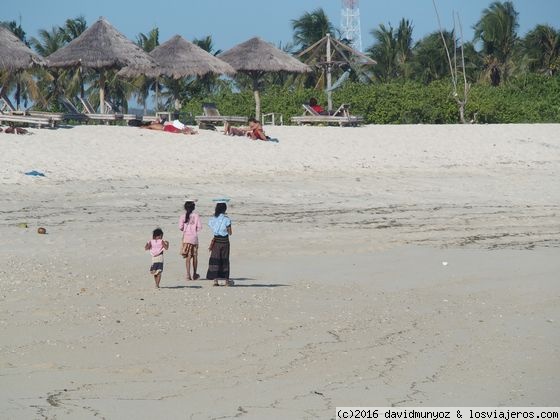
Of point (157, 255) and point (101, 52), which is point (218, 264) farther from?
point (101, 52)

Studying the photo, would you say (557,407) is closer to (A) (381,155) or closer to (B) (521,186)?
(B) (521,186)

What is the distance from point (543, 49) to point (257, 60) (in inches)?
803

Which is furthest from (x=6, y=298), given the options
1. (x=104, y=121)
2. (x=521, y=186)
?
(x=104, y=121)

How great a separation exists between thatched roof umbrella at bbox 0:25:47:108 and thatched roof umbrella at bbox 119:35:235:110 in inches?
146

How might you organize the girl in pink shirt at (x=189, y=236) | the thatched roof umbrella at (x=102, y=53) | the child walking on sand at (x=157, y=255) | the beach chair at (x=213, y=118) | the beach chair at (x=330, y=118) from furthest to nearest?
the beach chair at (x=330, y=118)
the thatched roof umbrella at (x=102, y=53)
the beach chair at (x=213, y=118)
the girl in pink shirt at (x=189, y=236)
the child walking on sand at (x=157, y=255)

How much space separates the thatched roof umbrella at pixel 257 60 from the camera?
32969 mm

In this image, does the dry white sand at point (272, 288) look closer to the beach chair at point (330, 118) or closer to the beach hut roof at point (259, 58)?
the beach chair at point (330, 118)

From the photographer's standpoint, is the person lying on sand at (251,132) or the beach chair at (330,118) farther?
the beach chair at (330,118)

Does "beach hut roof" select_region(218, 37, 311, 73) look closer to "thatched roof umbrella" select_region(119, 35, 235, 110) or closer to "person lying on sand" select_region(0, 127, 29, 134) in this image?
"thatched roof umbrella" select_region(119, 35, 235, 110)

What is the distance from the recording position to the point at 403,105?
1363 inches

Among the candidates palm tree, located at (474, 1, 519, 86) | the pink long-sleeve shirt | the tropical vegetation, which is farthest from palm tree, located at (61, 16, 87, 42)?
the pink long-sleeve shirt

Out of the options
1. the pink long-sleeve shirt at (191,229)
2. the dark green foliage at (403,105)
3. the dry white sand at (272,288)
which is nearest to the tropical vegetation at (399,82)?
the dark green foliage at (403,105)

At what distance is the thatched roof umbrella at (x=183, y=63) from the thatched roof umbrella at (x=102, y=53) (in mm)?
1009

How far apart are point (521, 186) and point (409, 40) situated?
31.9 m
